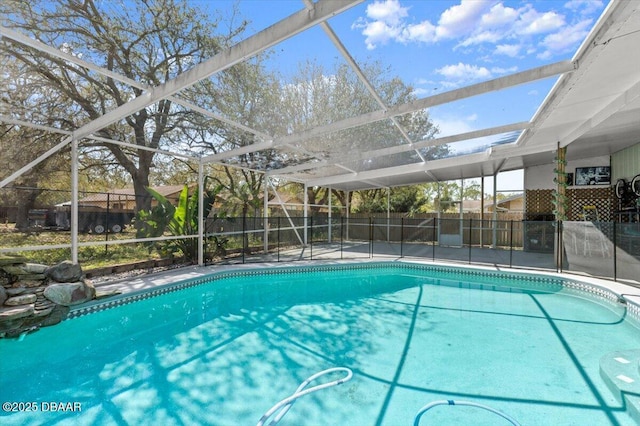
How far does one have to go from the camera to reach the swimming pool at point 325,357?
9.34ft

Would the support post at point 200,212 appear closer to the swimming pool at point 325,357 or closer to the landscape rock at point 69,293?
the swimming pool at point 325,357

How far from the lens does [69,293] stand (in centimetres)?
508

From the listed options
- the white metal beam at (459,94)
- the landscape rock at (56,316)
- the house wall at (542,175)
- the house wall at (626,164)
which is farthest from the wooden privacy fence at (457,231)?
the landscape rock at (56,316)

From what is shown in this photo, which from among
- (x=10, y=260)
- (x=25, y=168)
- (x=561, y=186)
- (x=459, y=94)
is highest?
(x=459, y=94)

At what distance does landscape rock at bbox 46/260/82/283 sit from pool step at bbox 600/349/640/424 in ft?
24.7

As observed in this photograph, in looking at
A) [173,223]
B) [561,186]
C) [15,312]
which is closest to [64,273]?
[15,312]

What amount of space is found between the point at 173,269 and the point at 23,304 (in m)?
3.40

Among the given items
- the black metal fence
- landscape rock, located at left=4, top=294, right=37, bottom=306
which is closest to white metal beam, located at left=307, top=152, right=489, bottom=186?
the black metal fence

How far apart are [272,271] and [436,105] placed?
5748 mm

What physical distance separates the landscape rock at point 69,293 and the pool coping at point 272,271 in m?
0.12

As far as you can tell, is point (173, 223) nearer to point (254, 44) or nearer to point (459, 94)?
point (254, 44)

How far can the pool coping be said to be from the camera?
18.0 ft

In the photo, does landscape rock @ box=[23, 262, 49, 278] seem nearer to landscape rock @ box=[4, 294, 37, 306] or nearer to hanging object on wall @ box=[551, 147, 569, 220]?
landscape rock @ box=[4, 294, 37, 306]

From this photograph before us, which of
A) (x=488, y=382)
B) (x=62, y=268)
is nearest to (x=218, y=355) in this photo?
(x=488, y=382)
